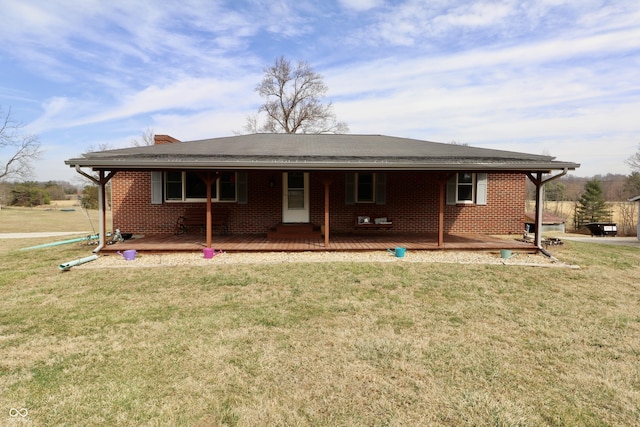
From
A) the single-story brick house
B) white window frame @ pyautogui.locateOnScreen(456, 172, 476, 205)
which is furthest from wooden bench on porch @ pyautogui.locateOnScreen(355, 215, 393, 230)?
white window frame @ pyautogui.locateOnScreen(456, 172, 476, 205)

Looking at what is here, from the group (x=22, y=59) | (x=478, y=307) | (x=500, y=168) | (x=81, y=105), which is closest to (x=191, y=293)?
(x=478, y=307)

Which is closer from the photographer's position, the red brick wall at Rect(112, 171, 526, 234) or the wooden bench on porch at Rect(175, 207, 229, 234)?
the wooden bench on porch at Rect(175, 207, 229, 234)

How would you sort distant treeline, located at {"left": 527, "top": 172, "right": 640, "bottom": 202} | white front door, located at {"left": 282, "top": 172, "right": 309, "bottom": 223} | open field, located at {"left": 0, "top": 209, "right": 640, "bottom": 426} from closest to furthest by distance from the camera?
open field, located at {"left": 0, "top": 209, "right": 640, "bottom": 426} → white front door, located at {"left": 282, "top": 172, "right": 309, "bottom": 223} → distant treeline, located at {"left": 527, "top": 172, "right": 640, "bottom": 202}

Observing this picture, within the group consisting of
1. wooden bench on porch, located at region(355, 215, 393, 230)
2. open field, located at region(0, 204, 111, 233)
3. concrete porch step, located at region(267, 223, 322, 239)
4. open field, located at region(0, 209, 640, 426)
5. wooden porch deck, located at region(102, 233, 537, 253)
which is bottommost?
open field, located at region(0, 209, 640, 426)

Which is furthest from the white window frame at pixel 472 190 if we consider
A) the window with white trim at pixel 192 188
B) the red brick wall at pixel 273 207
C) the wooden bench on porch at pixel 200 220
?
the wooden bench on porch at pixel 200 220

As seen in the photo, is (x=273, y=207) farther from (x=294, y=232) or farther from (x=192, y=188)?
(x=192, y=188)

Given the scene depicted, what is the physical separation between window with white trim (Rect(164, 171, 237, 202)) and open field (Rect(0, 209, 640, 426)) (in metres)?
5.01

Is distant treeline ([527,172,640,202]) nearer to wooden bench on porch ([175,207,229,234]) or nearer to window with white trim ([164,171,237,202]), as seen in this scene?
window with white trim ([164,171,237,202])

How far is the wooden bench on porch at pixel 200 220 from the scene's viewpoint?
10594 millimetres

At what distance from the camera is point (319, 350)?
3559mm

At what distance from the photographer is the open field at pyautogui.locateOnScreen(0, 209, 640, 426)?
259 centimetres

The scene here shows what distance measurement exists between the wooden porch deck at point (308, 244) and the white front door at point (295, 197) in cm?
116

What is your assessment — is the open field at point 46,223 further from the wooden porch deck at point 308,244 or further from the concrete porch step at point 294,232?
the concrete porch step at point 294,232

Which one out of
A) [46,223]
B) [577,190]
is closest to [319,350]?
[46,223]
